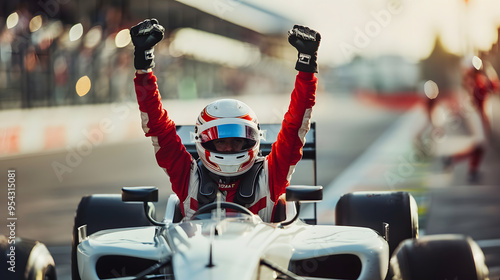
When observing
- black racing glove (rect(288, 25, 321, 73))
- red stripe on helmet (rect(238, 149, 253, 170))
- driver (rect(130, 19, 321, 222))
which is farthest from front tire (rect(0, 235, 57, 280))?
black racing glove (rect(288, 25, 321, 73))

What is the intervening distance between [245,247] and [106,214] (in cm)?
209

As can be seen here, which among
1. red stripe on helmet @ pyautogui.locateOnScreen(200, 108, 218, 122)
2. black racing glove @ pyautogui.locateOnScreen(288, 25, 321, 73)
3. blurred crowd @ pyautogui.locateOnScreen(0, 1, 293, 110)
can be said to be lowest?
red stripe on helmet @ pyautogui.locateOnScreen(200, 108, 218, 122)

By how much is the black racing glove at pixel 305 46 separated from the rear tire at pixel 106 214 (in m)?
1.61

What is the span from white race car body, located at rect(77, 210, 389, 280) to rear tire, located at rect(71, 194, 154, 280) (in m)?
1.12

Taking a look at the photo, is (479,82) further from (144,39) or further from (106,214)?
(144,39)

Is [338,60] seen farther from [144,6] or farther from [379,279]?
[379,279]

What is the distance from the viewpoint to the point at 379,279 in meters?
3.82

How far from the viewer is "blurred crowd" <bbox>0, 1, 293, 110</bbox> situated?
14.3 metres

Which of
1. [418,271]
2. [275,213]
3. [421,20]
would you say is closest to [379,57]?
[421,20]

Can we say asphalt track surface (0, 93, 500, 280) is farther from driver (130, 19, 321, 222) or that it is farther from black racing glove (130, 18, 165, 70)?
black racing glove (130, 18, 165, 70)

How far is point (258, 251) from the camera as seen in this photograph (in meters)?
3.50

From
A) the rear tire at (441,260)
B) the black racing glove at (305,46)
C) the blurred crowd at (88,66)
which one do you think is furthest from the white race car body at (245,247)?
the blurred crowd at (88,66)

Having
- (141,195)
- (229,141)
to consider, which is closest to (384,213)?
(229,141)

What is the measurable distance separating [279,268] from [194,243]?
1.36 ft
